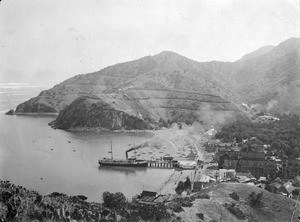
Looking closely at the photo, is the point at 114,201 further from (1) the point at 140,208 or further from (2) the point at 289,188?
(2) the point at 289,188

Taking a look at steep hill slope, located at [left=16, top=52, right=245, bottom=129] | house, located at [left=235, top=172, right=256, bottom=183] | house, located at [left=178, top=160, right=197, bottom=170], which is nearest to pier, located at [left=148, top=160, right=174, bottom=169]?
house, located at [left=178, top=160, right=197, bottom=170]

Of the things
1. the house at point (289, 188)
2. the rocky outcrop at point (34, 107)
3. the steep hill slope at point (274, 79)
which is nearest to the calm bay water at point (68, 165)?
the house at point (289, 188)

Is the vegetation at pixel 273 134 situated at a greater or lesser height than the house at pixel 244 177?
greater

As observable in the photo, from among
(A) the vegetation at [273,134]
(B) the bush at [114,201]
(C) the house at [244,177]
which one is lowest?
(C) the house at [244,177]

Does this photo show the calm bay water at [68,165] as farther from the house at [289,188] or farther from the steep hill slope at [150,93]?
the steep hill slope at [150,93]

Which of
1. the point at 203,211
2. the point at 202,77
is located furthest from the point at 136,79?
the point at 203,211

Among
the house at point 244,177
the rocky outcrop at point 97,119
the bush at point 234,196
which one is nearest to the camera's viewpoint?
the bush at point 234,196

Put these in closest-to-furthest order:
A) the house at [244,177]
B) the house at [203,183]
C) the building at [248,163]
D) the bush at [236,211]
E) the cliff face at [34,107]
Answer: the bush at [236,211], the house at [203,183], the house at [244,177], the building at [248,163], the cliff face at [34,107]
